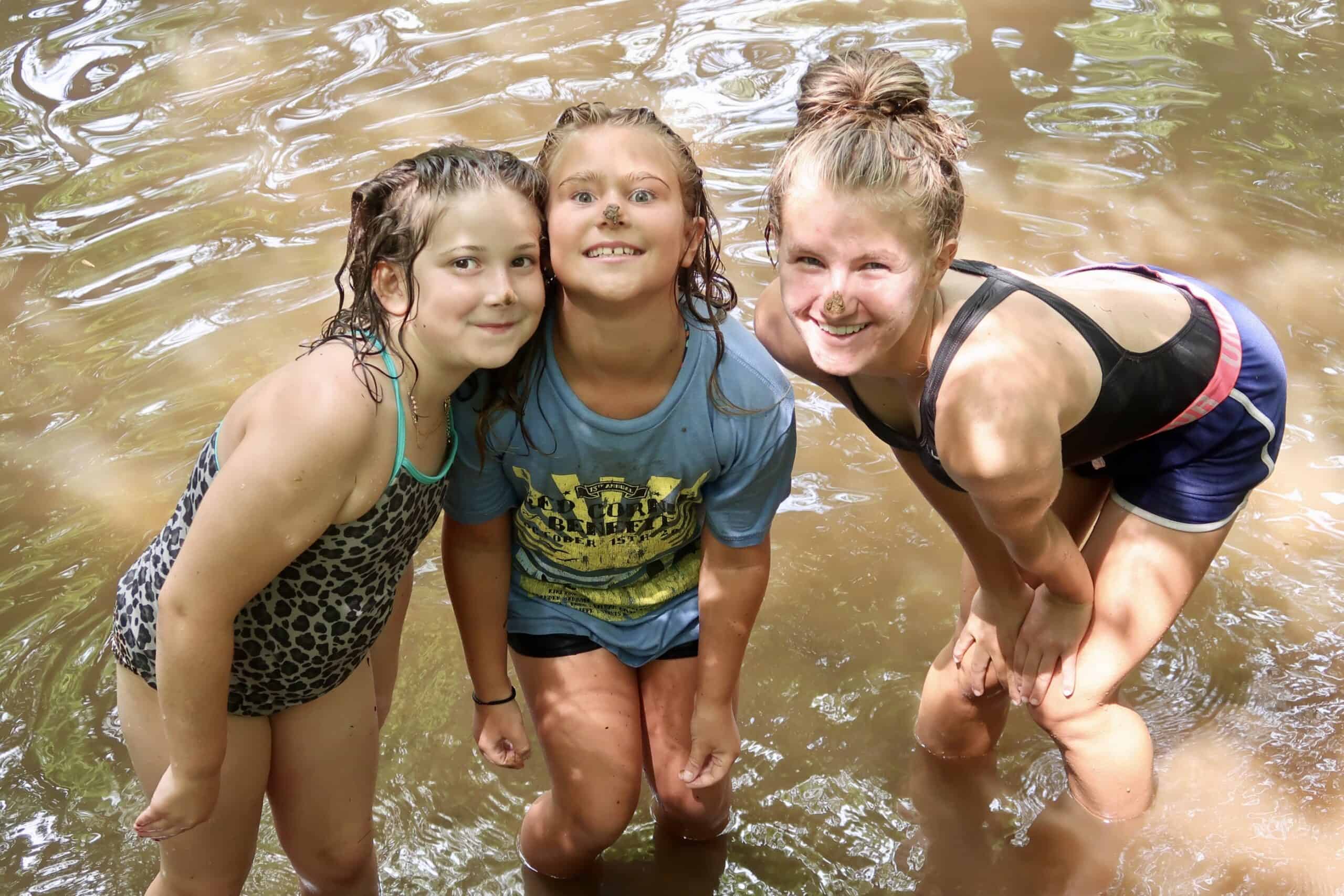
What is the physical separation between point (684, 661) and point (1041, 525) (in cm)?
83

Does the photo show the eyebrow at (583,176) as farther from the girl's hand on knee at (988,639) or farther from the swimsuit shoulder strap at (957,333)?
the girl's hand on knee at (988,639)

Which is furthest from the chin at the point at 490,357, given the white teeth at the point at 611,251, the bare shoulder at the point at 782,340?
the bare shoulder at the point at 782,340

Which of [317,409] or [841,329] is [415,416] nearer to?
[317,409]

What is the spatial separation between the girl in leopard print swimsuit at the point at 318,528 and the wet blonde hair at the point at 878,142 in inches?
20.3

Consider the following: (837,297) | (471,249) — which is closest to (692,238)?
(837,297)

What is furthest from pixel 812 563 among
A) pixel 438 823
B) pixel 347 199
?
pixel 347 199

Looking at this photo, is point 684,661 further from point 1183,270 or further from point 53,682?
point 1183,270

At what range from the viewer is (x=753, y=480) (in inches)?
96.0

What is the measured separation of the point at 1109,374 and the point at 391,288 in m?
1.40

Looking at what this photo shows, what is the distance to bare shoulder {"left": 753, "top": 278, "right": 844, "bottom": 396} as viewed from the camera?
2645mm

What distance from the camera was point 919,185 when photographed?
220 cm

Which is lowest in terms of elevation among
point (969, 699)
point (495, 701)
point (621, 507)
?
point (969, 699)

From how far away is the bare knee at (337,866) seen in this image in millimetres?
2510

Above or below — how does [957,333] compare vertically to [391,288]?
below
